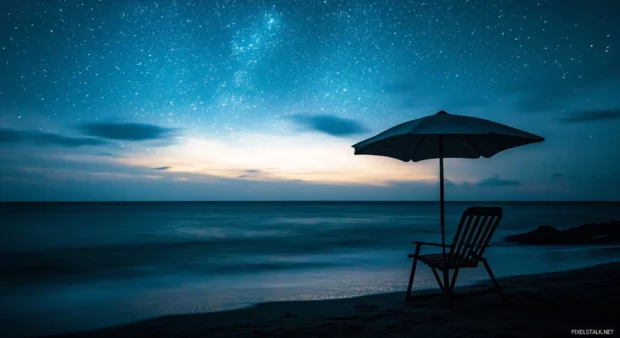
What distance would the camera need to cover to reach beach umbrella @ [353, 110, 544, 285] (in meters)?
4.61

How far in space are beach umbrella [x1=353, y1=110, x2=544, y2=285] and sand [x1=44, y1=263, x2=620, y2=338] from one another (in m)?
0.65

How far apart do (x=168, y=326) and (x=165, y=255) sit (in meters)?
10.6

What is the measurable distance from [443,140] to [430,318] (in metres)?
2.75

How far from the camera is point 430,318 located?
14.3 feet

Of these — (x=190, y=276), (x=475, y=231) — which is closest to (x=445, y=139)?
(x=475, y=231)

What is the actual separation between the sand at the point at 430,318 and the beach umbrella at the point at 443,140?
65cm

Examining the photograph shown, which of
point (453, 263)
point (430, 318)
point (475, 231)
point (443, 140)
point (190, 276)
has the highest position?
point (443, 140)

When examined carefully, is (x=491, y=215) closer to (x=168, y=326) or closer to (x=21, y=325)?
(x=168, y=326)

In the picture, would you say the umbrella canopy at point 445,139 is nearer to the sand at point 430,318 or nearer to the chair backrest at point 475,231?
the chair backrest at point 475,231

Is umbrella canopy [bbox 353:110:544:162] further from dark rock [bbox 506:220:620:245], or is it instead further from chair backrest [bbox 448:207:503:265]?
dark rock [bbox 506:220:620:245]

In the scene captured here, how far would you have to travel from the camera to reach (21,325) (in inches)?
224

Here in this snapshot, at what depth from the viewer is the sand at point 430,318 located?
12.9 feet

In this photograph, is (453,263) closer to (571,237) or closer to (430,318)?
(430,318)

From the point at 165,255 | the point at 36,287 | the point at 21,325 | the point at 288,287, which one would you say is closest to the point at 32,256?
the point at 165,255
